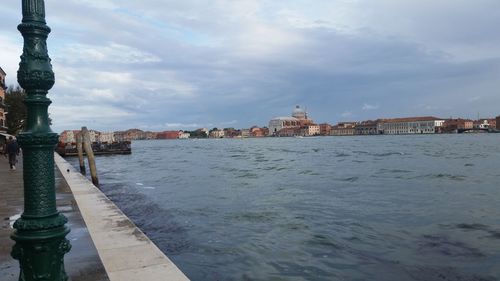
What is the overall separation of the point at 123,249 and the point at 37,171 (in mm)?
4357

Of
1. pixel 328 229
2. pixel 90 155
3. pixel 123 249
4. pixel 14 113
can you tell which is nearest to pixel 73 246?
pixel 123 249

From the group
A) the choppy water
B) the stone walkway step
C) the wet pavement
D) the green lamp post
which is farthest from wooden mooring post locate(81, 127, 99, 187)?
the green lamp post

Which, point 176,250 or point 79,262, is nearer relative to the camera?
point 79,262

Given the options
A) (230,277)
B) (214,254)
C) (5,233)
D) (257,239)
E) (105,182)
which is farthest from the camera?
(105,182)

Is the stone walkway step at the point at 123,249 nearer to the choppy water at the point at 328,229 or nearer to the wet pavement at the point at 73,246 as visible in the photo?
the wet pavement at the point at 73,246

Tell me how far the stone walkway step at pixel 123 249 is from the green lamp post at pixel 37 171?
8.98 ft

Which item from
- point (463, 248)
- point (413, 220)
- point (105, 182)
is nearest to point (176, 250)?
point (463, 248)

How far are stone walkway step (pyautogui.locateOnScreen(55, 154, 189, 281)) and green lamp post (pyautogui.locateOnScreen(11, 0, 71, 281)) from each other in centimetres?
274

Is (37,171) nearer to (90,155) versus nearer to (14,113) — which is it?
(90,155)

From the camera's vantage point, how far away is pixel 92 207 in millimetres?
11273

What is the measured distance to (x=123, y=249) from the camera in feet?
23.5

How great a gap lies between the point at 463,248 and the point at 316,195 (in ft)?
34.3

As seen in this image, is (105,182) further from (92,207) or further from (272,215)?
(92,207)

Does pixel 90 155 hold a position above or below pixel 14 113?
below
